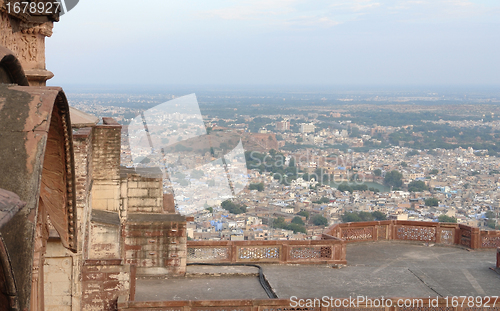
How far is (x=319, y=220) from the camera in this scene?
27.4m

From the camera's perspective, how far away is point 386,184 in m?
47.4

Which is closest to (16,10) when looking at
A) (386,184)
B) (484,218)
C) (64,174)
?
(64,174)

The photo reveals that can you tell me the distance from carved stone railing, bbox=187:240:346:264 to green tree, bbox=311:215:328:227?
51.1ft

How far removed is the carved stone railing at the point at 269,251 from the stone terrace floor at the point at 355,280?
203 mm

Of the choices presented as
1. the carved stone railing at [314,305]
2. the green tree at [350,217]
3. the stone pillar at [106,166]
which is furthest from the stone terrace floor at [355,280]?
the green tree at [350,217]

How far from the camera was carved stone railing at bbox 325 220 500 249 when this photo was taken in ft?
39.9

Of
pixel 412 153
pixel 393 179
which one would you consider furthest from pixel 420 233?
pixel 412 153

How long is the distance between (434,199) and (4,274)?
127ft

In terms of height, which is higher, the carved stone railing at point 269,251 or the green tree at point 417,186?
the carved stone railing at point 269,251

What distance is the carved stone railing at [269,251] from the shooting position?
10.5 meters

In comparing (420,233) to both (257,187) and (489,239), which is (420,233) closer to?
(489,239)

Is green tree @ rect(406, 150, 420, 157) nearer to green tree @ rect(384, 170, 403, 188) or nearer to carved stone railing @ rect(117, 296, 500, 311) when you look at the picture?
green tree @ rect(384, 170, 403, 188)

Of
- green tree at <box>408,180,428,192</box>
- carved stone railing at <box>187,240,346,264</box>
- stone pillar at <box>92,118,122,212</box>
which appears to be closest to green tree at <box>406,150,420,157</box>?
green tree at <box>408,180,428,192</box>

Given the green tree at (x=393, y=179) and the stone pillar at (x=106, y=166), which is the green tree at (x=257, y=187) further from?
the stone pillar at (x=106, y=166)
